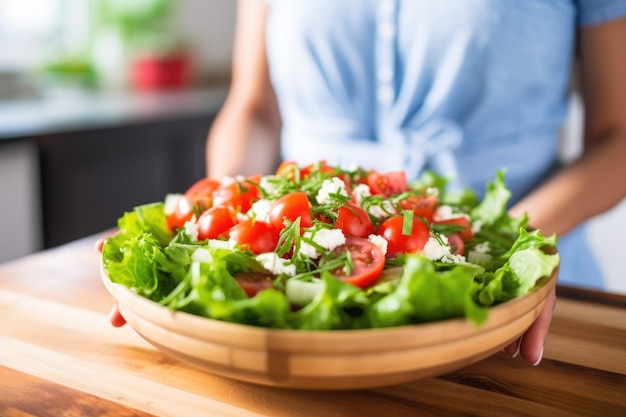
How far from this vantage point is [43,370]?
801 millimetres

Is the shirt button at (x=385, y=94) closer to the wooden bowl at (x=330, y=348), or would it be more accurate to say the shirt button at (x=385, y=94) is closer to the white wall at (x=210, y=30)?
the wooden bowl at (x=330, y=348)

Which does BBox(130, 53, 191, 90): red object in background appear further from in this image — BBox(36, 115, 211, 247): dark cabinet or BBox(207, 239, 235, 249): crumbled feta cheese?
BBox(207, 239, 235, 249): crumbled feta cheese

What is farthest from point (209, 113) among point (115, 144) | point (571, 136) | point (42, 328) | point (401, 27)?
point (42, 328)

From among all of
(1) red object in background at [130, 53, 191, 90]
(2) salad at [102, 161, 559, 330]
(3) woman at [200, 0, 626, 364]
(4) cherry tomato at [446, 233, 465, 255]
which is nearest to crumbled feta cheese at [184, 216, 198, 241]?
(2) salad at [102, 161, 559, 330]

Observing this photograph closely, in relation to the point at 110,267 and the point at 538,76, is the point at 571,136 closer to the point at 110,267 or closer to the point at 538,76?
the point at 538,76

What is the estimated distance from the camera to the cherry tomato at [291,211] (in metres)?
0.82

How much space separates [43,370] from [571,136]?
6.89 ft

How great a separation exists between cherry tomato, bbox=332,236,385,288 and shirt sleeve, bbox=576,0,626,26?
90 centimetres

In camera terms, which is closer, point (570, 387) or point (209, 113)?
point (570, 387)

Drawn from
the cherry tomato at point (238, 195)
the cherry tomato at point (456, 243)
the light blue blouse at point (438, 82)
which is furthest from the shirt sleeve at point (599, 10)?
the cherry tomato at point (238, 195)

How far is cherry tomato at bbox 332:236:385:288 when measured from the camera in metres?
0.71

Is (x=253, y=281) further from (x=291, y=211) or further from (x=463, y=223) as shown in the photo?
(x=463, y=223)

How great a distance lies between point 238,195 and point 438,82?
0.70m

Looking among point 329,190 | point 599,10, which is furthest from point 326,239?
point 599,10
